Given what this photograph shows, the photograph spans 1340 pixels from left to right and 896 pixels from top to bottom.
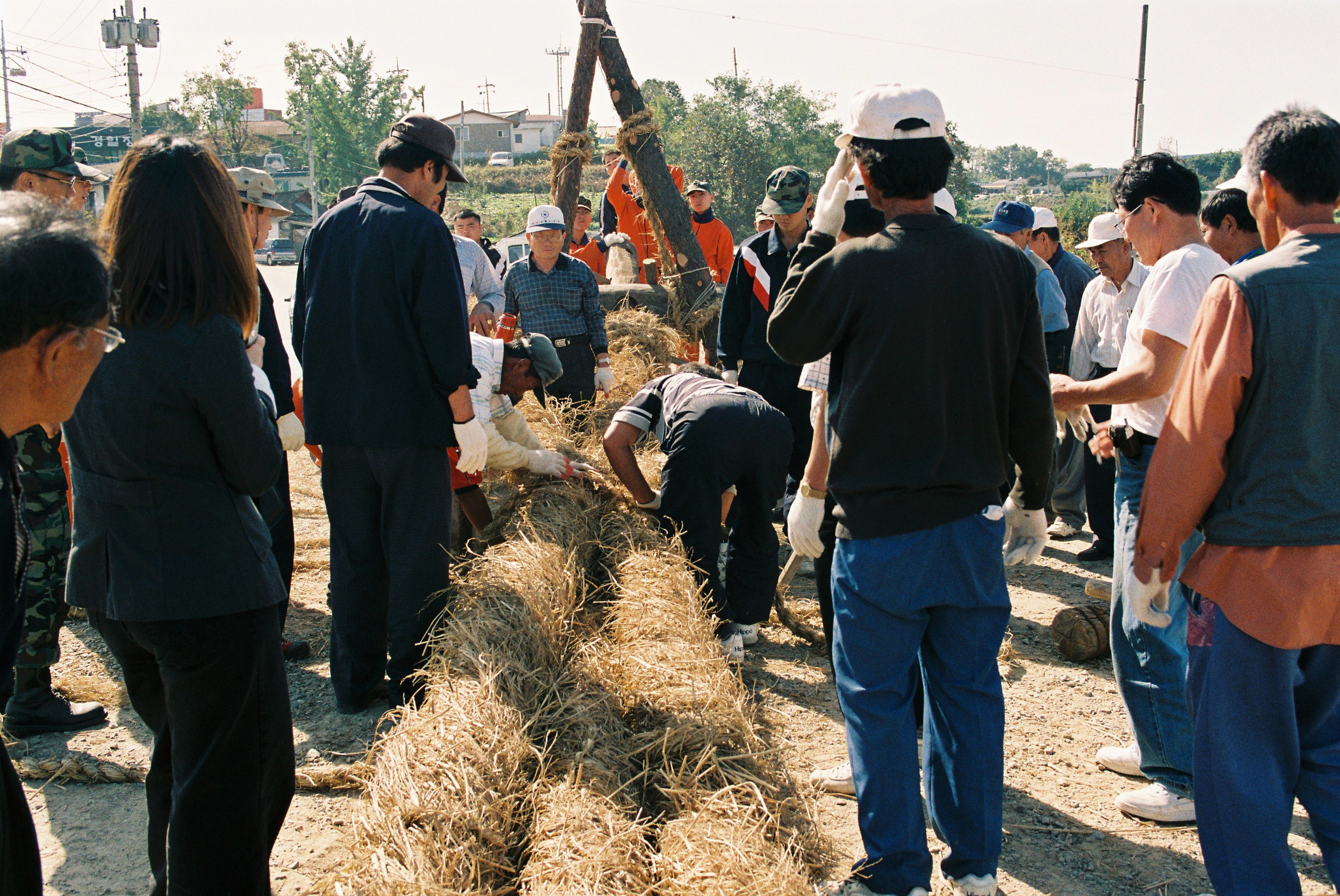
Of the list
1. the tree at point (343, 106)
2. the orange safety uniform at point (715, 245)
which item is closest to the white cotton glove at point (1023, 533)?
the orange safety uniform at point (715, 245)

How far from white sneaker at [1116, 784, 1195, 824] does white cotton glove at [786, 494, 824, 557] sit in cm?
123

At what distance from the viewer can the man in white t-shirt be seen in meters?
2.72

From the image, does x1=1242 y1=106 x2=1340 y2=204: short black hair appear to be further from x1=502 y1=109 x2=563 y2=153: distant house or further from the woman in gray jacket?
x1=502 y1=109 x2=563 y2=153: distant house

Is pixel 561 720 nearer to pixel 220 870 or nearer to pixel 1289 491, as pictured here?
pixel 220 870

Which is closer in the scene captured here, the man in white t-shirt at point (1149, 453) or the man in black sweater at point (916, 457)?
the man in black sweater at point (916, 457)

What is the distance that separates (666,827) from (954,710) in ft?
2.54

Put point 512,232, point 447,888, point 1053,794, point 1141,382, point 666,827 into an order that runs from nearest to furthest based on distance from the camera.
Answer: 1. point 447,888
2. point 666,827
3. point 1141,382
4. point 1053,794
5. point 512,232

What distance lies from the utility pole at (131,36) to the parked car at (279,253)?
11657 millimetres

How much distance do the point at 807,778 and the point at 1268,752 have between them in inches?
54.8

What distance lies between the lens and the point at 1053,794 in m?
3.12

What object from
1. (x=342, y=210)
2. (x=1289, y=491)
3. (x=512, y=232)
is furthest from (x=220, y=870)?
(x=512, y=232)

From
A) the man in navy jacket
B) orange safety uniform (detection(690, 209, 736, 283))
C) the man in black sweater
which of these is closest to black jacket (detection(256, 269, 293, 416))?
the man in navy jacket

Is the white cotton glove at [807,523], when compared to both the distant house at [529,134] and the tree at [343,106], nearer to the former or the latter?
the tree at [343,106]

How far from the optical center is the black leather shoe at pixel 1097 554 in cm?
571
